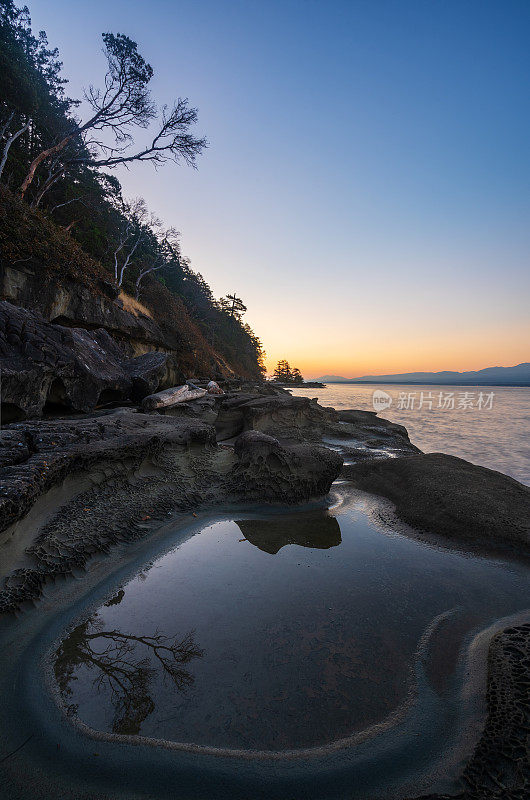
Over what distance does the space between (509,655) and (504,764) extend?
3.14 ft

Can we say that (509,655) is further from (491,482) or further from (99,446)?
(99,446)

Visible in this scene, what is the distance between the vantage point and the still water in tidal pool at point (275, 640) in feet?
6.69

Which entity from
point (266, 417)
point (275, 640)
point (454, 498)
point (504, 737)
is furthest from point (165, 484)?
point (266, 417)

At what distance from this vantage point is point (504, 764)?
5.57 ft

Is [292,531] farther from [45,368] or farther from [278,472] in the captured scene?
[45,368]

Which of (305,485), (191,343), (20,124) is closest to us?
(305,485)

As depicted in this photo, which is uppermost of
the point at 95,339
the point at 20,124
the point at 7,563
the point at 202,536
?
the point at 20,124

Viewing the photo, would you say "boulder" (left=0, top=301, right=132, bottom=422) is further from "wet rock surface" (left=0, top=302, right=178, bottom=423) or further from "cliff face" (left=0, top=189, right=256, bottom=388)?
"cliff face" (left=0, top=189, right=256, bottom=388)

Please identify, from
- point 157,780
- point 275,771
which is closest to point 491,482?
point 275,771

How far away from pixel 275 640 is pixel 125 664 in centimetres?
117

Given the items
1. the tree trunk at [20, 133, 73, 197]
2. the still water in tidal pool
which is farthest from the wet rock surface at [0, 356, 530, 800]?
the tree trunk at [20, 133, 73, 197]

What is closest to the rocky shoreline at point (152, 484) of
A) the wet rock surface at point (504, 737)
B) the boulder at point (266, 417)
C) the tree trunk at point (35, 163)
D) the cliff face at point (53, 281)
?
the wet rock surface at point (504, 737)

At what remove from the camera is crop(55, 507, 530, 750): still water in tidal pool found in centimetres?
204

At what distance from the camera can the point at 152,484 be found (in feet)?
17.6
